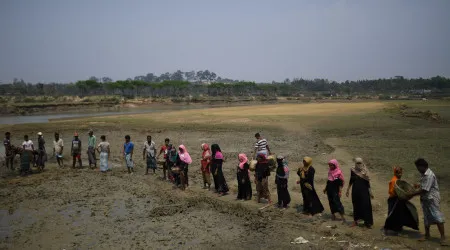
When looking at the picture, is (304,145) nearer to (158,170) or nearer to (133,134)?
(158,170)

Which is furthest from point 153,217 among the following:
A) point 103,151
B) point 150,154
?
point 103,151

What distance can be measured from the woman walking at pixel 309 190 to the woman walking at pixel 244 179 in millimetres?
1777

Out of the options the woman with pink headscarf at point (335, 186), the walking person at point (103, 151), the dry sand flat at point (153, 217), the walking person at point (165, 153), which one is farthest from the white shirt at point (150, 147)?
the woman with pink headscarf at point (335, 186)

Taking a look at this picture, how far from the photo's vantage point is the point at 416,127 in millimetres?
24797

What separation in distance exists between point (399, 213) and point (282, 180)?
111 inches

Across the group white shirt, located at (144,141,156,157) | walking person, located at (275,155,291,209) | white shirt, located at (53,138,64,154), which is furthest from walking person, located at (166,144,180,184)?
white shirt, located at (53,138,64,154)

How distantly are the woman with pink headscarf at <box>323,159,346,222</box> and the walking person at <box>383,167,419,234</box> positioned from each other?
1048 mm

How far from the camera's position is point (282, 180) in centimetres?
931

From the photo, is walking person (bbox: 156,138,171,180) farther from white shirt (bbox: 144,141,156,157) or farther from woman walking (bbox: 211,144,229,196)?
woman walking (bbox: 211,144,229,196)

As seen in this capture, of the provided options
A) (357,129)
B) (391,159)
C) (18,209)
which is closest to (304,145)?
(391,159)

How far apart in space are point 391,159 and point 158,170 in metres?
9.50

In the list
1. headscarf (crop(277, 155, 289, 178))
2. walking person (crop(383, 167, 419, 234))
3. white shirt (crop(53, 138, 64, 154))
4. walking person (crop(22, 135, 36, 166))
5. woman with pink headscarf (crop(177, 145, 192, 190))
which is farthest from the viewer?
white shirt (crop(53, 138, 64, 154))

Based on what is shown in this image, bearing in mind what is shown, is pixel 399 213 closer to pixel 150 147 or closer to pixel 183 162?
pixel 183 162

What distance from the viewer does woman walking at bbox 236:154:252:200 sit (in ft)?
33.2
